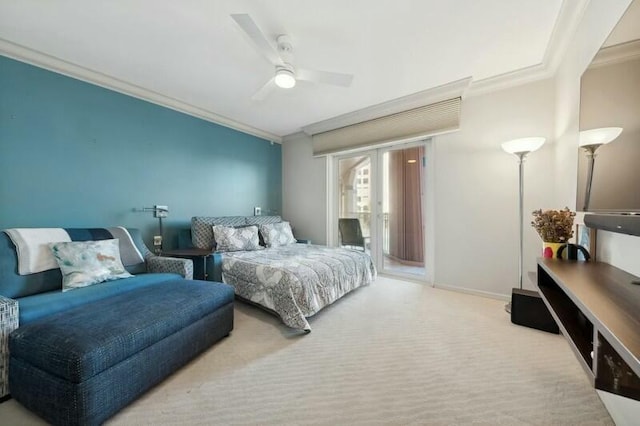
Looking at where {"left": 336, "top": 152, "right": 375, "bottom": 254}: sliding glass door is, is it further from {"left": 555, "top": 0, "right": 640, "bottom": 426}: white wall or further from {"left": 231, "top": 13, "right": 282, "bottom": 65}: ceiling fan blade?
{"left": 231, "top": 13, "right": 282, "bottom": 65}: ceiling fan blade

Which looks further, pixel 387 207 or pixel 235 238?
pixel 387 207

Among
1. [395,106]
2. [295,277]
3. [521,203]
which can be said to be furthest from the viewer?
[395,106]

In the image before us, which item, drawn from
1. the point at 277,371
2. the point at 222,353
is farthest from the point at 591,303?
the point at 222,353

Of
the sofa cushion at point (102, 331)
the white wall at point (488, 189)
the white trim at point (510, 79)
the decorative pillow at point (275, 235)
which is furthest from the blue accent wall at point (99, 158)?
the white trim at point (510, 79)

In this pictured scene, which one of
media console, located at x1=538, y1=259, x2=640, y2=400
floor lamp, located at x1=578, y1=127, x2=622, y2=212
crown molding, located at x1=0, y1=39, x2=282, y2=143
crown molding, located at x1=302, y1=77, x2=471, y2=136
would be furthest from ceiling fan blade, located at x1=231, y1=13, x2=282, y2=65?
media console, located at x1=538, y1=259, x2=640, y2=400

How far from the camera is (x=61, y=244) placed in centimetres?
190

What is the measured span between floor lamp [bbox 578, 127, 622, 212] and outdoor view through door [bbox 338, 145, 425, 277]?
209cm

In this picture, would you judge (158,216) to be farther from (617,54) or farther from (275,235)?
(617,54)

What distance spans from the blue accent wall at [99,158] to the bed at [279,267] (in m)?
0.59

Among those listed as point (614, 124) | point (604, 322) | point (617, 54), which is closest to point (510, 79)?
point (617, 54)

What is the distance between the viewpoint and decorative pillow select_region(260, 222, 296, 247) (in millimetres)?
3568

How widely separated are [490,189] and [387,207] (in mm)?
1450

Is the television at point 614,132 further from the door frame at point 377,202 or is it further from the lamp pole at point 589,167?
the door frame at point 377,202

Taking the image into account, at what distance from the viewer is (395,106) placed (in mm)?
3314
